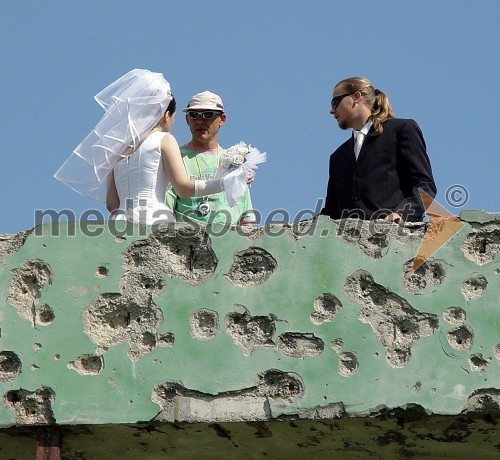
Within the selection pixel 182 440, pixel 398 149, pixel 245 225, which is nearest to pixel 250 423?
pixel 182 440

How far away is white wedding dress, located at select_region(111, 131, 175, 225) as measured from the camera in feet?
30.5

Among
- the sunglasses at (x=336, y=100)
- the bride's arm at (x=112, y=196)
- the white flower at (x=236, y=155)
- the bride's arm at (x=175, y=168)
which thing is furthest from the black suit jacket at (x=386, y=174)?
the bride's arm at (x=112, y=196)

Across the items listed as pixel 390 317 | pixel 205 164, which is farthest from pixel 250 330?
pixel 205 164

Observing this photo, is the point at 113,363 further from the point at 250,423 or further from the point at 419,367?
the point at 419,367

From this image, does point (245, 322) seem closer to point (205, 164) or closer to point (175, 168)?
point (175, 168)

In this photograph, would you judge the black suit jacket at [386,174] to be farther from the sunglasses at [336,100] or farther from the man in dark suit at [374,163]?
the sunglasses at [336,100]

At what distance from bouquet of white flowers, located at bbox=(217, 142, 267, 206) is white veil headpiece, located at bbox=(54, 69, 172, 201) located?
1.51 feet

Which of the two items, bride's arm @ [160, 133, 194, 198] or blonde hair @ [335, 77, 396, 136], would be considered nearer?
bride's arm @ [160, 133, 194, 198]

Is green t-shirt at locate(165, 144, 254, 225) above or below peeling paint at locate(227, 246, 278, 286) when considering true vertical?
above

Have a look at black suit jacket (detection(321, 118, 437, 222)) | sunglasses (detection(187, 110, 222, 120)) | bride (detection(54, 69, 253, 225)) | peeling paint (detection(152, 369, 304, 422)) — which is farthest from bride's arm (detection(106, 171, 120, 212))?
black suit jacket (detection(321, 118, 437, 222))

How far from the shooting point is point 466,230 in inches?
361

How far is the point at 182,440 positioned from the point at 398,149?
6.76ft

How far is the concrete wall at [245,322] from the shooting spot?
8.92m

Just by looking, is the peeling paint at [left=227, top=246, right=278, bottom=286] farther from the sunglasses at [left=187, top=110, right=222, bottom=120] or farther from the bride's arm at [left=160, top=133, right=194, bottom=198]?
the sunglasses at [left=187, top=110, right=222, bottom=120]
